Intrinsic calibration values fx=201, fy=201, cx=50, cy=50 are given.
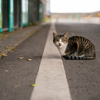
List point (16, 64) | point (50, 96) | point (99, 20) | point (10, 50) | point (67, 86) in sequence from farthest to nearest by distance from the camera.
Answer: point (99, 20) → point (10, 50) → point (16, 64) → point (67, 86) → point (50, 96)

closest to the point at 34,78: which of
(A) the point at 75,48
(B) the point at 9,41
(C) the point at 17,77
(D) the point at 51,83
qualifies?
(C) the point at 17,77

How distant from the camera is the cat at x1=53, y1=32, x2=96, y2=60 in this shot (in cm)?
498

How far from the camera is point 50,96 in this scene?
9.25 ft

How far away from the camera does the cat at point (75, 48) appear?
16.4 feet

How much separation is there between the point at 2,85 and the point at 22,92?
1.60ft

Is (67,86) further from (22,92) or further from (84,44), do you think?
(84,44)

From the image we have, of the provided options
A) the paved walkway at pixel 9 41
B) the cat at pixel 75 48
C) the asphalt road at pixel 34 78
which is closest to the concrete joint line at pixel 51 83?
the asphalt road at pixel 34 78

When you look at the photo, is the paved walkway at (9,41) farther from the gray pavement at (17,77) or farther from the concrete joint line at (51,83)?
the concrete joint line at (51,83)

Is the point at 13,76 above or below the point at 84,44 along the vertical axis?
below

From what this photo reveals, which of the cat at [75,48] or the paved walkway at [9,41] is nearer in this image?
the cat at [75,48]

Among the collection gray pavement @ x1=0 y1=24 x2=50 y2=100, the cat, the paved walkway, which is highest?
the cat

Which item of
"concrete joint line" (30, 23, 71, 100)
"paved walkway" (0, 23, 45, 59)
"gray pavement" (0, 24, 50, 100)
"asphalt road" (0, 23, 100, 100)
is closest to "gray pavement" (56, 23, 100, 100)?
"asphalt road" (0, 23, 100, 100)

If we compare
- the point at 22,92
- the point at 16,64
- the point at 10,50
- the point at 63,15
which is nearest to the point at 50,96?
the point at 22,92

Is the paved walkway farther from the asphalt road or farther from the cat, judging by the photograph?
the cat
